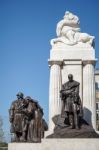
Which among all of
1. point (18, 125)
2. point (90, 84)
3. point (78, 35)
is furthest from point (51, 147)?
point (78, 35)

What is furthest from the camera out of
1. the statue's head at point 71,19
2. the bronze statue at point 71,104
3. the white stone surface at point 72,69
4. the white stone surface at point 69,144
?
the statue's head at point 71,19

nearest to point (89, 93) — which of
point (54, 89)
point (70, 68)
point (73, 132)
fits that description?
point (70, 68)

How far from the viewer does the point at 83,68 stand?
2100 centimetres

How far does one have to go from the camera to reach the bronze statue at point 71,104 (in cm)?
1786

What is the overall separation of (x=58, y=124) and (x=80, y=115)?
1.11 m

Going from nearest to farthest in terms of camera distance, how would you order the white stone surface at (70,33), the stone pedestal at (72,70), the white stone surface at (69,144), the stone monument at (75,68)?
the white stone surface at (69,144) < the stone monument at (75,68) < the stone pedestal at (72,70) < the white stone surface at (70,33)

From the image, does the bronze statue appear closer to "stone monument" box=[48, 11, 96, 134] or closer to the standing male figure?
the standing male figure

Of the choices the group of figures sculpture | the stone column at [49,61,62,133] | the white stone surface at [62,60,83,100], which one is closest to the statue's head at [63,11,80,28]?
the white stone surface at [62,60,83,100]

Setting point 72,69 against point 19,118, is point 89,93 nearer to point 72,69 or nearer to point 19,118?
point 72,69

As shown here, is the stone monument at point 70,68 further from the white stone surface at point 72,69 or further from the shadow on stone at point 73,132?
the shadow on stone at point 73,132

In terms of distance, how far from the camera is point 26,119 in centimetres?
1911

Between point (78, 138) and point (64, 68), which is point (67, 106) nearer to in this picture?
point (78, 138)

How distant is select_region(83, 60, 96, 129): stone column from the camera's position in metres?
20.4

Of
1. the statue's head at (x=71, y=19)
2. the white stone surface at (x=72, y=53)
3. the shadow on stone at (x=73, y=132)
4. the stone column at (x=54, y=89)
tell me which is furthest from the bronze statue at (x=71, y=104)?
the statue's head at (x=71, y=19)
